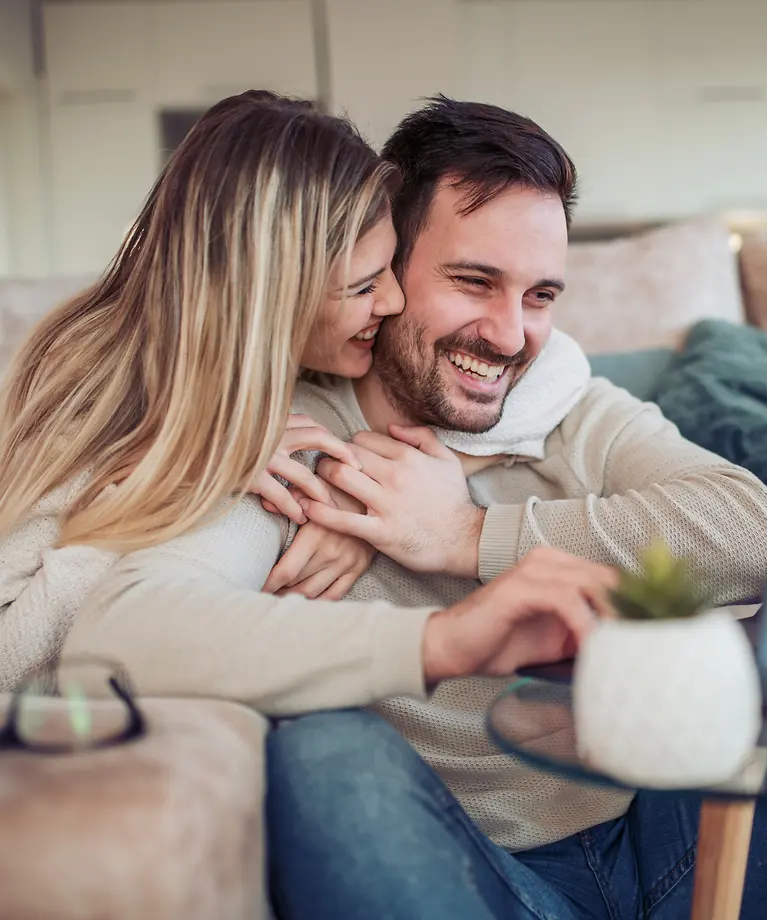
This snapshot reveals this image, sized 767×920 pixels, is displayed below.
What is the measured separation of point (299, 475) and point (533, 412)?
38 cm

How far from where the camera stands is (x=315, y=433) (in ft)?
3.89

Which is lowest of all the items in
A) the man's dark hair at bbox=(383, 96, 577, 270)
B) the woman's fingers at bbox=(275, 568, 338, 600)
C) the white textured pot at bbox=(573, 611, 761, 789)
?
the woman's fingers at bbox=(275, 568, 338, 600)

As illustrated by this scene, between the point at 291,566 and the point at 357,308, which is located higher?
the point at 357,308

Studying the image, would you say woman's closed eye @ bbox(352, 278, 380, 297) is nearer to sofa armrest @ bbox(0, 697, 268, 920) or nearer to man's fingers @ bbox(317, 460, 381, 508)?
man's fingers @ bbox(317, 460, 381, 508)

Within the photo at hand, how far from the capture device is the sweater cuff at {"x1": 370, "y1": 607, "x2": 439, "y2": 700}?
0.80 metres

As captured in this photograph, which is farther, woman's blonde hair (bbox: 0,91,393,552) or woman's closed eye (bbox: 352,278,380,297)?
woman's closed eye (bbox: 352,278,380,297)

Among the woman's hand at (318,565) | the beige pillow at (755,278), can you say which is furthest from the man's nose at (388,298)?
the beige pillow at (755,278)

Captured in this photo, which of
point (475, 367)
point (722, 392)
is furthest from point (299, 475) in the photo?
point (722, 392)

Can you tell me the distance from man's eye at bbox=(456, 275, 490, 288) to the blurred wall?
305 centimetres

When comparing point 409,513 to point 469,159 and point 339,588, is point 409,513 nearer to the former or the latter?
point 339,588

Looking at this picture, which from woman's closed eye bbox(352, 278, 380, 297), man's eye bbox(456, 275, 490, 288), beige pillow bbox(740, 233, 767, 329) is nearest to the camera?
woman's closed eye bbox(352, 278, 380, 297)

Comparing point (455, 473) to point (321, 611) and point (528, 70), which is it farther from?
point (528, 70)

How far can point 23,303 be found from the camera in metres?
2.00

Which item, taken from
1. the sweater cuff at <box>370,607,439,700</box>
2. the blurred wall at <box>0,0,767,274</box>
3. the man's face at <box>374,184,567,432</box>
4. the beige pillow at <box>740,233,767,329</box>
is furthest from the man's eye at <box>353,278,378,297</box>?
the blurred wall at <box>0,0,767,274</box>
